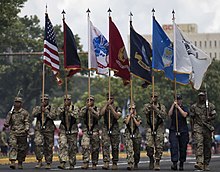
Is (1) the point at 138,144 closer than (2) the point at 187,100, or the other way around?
(1) the point at 138,144

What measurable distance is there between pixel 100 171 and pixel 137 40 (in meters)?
4.21

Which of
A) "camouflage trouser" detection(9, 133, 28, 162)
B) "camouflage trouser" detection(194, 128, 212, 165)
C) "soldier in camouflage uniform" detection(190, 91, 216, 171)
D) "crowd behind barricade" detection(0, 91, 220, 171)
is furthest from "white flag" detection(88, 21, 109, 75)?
"camouflage trouser" detection(194, 128, 212, 165)

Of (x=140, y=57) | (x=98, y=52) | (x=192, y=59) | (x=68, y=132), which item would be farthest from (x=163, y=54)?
(x=68, y=132)

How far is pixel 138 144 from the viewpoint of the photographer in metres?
A: 22.3

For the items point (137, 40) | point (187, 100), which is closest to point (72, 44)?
point (137, 40)

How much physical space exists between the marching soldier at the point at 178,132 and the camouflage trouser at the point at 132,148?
1.04 meters

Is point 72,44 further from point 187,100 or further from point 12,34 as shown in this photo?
point 187,100

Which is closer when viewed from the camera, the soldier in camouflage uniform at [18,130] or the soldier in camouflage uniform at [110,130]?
the soldier in camouflage uniform at [110,130]

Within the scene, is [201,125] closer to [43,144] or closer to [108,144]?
[108,144]

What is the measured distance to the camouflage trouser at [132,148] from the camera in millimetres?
21609

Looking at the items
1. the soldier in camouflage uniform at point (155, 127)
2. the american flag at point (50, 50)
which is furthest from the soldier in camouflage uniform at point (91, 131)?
the american flag at point (50, 50)

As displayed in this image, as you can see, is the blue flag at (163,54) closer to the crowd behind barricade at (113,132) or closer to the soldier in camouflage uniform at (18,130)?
the crowd behind barricade at (113,132)

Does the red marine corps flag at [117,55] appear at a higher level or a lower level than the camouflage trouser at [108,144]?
higher

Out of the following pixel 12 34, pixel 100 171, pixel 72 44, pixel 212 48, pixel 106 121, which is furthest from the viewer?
pixel 212 48
